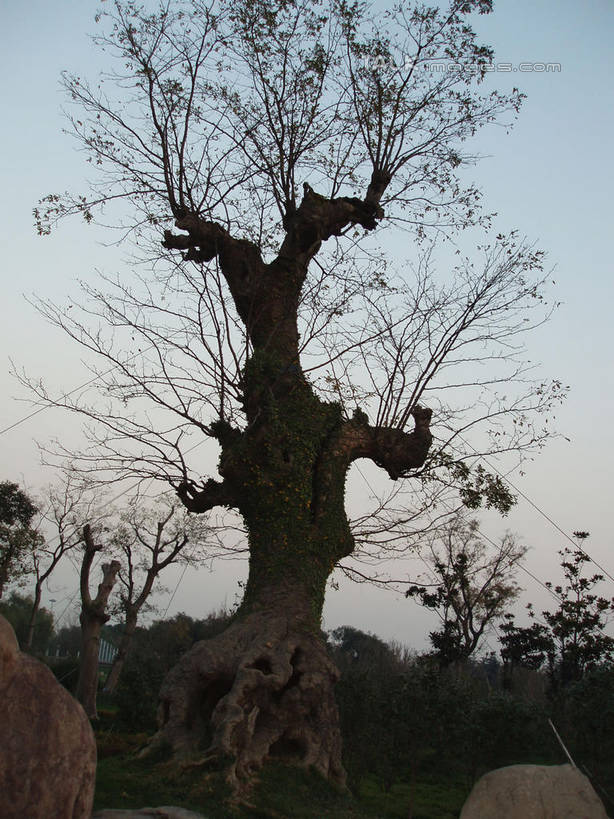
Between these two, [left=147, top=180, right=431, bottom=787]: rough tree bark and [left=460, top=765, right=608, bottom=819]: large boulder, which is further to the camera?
[left=147, top=180, right=431, bottom=787]: rough tree bark

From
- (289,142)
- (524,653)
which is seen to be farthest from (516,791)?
(524,653)

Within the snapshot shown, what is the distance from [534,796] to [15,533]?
22.5 m

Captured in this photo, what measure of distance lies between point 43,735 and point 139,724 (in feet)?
39.0

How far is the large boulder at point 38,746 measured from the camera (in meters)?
3.65

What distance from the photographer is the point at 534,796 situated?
18.5 feet

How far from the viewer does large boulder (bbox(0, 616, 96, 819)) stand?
3.65m

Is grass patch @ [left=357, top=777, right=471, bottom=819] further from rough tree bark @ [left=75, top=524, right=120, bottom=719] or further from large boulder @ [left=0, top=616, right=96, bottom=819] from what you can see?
rough tree bark @ [left=75, top=524, right=120, bottom=719]

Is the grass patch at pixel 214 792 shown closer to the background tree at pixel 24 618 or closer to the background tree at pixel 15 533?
the background tree at pixel 15 533

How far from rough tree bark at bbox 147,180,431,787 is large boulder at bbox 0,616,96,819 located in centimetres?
347

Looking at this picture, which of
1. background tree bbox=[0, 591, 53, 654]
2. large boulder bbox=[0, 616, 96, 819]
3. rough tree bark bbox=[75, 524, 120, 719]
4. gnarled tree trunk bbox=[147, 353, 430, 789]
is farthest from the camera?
background tree bbox=[0, 591, 53, 654]

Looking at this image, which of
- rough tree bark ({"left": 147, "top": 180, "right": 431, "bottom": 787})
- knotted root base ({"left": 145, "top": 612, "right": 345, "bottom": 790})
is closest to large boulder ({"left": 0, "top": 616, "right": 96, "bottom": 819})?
rough tree bark ({"left": 147, "top": 180, "right": 431, "bottom": 787})

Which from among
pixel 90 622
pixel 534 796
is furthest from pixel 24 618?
pixel 534 796

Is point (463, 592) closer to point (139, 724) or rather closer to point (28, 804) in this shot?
point (139, 724)

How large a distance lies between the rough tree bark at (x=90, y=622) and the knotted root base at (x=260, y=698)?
33.5 feet
